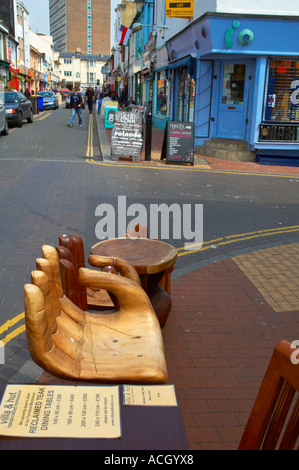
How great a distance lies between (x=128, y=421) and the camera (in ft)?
5.73

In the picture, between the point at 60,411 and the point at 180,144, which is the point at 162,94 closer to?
the point at 180,144

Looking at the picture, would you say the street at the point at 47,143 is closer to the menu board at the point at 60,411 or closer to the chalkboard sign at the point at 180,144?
the chalkboard sign at the point at 180,144

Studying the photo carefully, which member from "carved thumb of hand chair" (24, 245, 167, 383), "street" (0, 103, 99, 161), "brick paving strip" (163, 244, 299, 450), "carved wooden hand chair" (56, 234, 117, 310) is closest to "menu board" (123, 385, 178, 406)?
"carved thumb of hand chair" (24, 245, 167, 383)

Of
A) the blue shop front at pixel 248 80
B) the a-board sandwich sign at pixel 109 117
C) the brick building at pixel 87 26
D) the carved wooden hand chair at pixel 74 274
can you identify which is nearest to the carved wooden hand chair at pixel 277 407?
the carved wooden hand chair at pixel 74 274

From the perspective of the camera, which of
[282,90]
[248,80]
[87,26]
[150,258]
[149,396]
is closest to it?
[149,396]

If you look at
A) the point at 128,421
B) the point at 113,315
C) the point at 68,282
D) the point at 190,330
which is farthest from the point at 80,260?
the point at 128,421

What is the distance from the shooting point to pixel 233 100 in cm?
1557

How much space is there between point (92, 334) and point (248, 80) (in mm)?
14022

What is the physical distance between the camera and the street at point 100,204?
4973 millimetres

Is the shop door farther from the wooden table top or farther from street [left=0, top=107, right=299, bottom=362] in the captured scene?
the wooden table top

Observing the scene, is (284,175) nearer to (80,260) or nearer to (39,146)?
(39,146)

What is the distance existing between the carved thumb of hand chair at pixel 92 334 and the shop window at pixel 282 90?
43.6 feet

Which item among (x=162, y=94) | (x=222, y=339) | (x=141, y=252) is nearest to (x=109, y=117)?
(x=162, y=94)

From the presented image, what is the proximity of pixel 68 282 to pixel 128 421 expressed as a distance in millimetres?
1589
